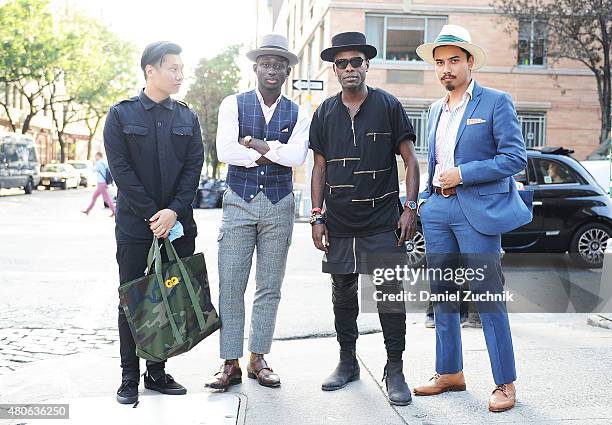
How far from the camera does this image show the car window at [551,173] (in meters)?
10.3

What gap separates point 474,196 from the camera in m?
4.12

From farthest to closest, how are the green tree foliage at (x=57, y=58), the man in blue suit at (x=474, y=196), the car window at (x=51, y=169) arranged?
the car window at (x=51, y=169)
the green tree foliage at (x=57, y=58)
the man in blue suit at (x=474, y=196)

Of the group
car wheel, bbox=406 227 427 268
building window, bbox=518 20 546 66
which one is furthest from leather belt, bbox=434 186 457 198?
building window, bbox=518 20 546 66

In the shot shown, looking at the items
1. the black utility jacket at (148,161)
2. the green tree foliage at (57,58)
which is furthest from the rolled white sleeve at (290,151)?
the green tree foliage at (57,58)

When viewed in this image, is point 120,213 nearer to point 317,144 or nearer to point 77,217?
point 317,144

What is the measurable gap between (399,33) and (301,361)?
69.1ft

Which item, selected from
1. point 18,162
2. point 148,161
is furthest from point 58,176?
point 148,161

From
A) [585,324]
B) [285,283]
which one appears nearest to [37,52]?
[285,283]

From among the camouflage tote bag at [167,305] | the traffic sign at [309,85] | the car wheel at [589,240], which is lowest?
the car wheel at [589,240]

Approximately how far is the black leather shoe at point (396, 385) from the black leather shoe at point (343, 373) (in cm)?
28

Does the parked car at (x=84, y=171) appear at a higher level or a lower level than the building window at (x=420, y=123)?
lower

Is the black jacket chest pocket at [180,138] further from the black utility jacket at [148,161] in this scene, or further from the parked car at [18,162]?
the parked car at [18,162]

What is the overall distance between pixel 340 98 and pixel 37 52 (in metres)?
37.5

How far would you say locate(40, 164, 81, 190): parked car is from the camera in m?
42.7
